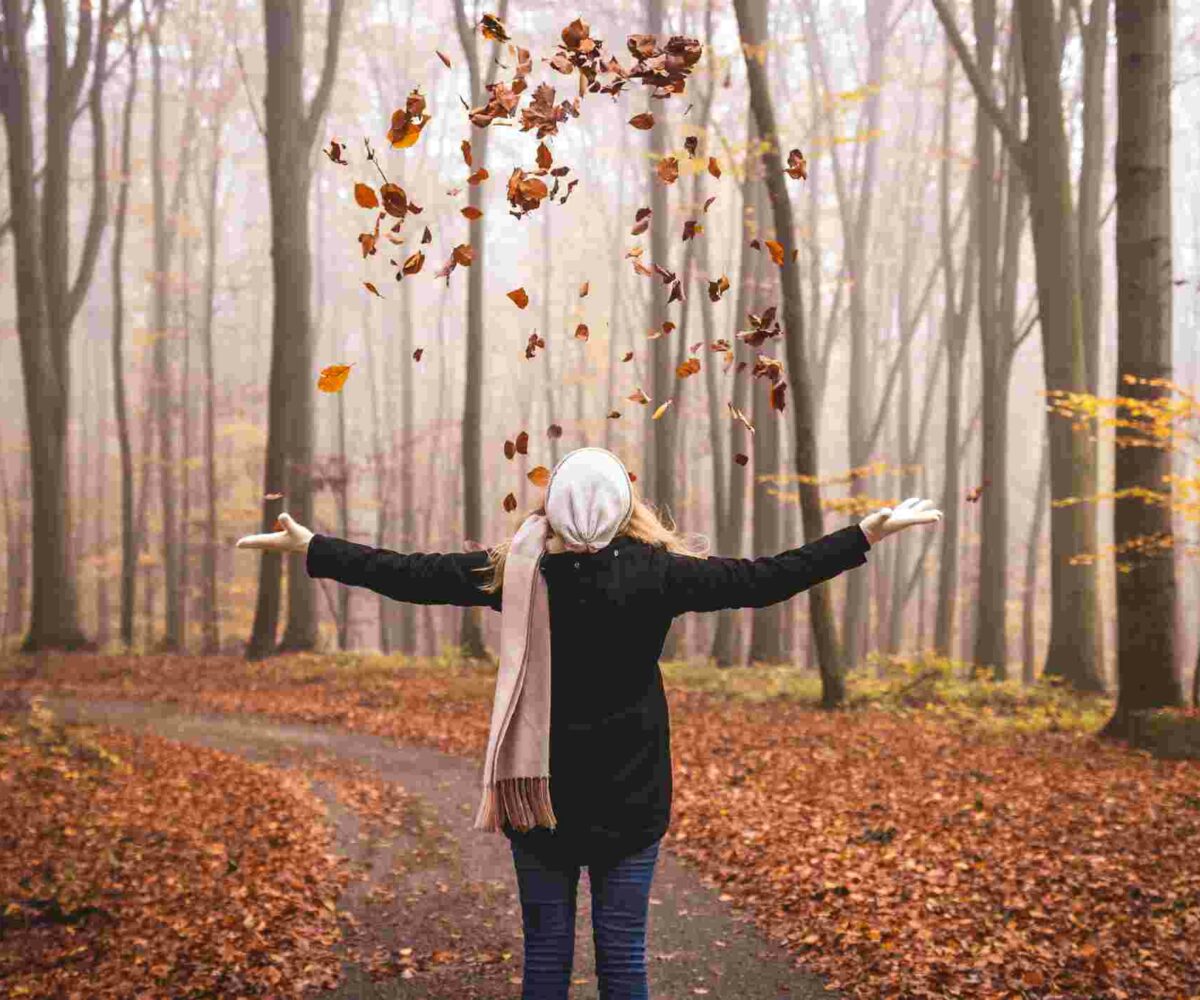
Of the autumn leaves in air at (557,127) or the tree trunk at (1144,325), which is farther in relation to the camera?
the tree trunk at (1144,325)

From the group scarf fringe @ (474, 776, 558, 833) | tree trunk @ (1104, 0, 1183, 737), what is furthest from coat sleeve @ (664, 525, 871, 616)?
tree trunk @ (1104, 0, 1183, 737)

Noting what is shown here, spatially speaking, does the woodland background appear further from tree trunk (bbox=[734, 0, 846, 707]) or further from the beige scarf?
the beige scarf

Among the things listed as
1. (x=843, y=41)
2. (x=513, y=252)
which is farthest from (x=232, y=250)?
(x=843, y=41)

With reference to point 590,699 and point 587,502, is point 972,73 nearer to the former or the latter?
point 587,502

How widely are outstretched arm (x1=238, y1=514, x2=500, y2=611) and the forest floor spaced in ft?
8.85

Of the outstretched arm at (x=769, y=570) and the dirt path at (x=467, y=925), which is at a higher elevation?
the outstretched arm at (x=769, y=570)

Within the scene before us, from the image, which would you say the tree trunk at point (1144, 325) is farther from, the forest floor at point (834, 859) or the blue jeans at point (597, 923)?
the blue jeans at point (597, 923)

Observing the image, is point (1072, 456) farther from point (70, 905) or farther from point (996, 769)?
point (70, 905)

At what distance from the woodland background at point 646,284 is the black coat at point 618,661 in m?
1.69

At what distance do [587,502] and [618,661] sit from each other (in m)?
0.49

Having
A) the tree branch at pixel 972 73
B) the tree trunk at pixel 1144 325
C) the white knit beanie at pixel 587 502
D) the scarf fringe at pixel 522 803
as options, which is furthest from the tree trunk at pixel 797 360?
the scarf fringe at pixel 522 803

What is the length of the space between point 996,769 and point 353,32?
943 inches

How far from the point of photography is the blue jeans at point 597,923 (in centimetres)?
304

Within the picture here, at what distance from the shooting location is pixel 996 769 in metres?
8.94
